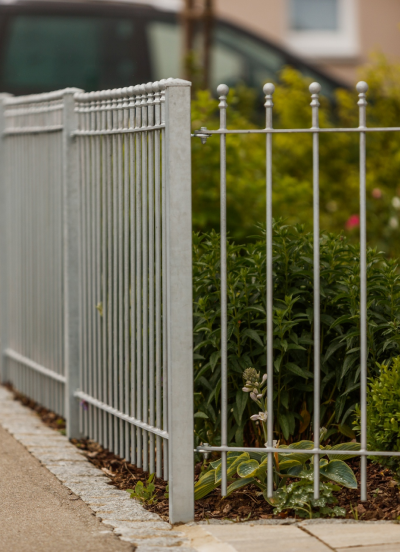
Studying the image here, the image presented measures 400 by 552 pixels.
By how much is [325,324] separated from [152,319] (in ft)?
2.53

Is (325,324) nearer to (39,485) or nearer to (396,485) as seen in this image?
(396,485)

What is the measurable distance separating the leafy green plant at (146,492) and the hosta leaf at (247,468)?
1.39 feet

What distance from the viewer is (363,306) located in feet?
12.8

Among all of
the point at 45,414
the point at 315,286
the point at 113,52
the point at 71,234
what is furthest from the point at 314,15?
the point at 315,286

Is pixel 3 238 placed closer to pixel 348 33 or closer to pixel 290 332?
pixel 290 332

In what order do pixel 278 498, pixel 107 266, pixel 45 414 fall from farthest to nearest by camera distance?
pixel 45 414, pixel 107 266, pixel 278 498

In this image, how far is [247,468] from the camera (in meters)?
4.07

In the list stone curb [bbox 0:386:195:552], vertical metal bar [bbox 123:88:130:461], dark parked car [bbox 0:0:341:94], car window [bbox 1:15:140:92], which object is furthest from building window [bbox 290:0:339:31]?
vertical metal bar [bbox 123:88:130:461]

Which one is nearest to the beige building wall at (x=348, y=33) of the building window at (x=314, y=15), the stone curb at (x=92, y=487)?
the building window at (x=314, y=15)

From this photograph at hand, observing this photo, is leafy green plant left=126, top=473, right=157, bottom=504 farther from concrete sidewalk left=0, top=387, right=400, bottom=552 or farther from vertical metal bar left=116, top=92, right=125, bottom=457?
vertical metal bar left=116, top=92, right=125, bottom=457

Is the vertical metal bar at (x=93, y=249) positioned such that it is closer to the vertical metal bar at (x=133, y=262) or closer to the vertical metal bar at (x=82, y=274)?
the vertical metal bar at (x=82, y=274)

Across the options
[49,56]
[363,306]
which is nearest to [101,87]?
[49,56]

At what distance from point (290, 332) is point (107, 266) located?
1.16 metres

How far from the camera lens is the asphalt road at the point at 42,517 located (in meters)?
3.73
